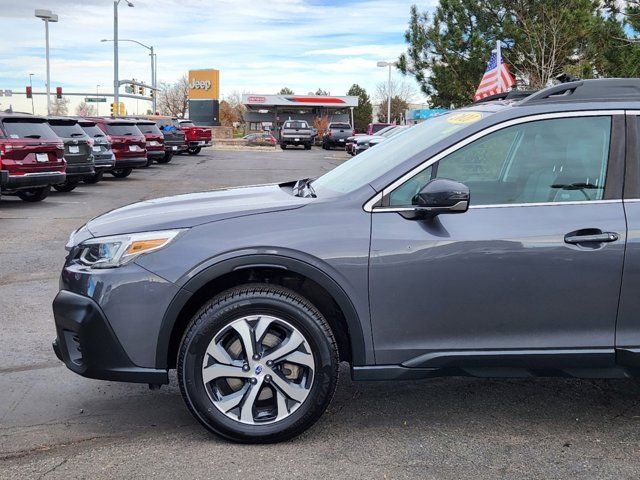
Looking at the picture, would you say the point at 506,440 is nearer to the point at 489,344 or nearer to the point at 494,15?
the point at 489,344

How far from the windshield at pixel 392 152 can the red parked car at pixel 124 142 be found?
1710 centimetres

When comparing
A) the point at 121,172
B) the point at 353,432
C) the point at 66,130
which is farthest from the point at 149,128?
the point at 353,432

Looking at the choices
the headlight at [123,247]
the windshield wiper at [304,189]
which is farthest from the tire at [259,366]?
the windshield wiper at [304,189]

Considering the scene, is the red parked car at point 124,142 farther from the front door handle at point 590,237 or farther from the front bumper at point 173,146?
the front door handle at point 590,237

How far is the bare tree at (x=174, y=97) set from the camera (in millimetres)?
91500

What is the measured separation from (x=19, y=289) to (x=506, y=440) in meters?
5.08

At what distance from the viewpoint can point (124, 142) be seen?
20703mm

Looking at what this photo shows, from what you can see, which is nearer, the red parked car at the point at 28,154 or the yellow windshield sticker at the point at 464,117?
the yellow windshield sticker at the point at 464,117

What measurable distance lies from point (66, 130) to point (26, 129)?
2.77 metres

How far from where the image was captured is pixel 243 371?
3496 mm

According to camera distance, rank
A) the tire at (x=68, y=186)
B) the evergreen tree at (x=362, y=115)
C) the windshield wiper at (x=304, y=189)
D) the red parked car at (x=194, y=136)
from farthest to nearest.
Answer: the evergreen tree at (x=362, y=115) → the red parked car at (x=194, y=136) → the tire at (x=68, y=186) → the windshield wiper at (x=304, y=189)

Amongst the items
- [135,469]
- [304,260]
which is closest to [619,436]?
[304,260]

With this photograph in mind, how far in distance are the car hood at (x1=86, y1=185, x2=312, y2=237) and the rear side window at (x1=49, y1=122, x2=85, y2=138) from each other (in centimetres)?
1265

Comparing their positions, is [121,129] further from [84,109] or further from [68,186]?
[84,109]
